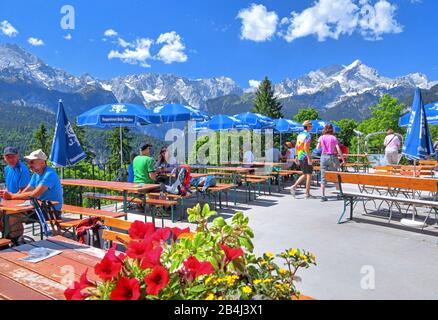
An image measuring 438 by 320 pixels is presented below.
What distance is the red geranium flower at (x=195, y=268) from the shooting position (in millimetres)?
1463

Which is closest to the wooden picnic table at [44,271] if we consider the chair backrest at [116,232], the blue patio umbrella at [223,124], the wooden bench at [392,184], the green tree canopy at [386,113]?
the chair backrest at [116,232]

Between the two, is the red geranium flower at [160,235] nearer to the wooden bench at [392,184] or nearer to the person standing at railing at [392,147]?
the wooden bench at [392,184]

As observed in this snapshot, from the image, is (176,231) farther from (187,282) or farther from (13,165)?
(13,165)

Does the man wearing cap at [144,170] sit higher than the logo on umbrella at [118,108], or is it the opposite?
the logo on umbrella at [118,108]

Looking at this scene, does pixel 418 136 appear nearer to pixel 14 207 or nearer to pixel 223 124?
pixel 223 124

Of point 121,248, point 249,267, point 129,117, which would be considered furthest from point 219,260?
point 129,117

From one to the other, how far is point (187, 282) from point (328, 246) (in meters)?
3.68

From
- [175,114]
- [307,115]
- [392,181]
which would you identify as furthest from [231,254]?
[307,115]

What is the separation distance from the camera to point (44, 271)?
226 centimetres

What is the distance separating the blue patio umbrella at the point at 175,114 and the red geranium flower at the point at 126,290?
7.72 m

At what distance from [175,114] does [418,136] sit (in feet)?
17.8

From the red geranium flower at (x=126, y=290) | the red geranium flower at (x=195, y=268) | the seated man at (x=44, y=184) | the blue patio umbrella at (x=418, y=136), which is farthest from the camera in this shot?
the blue patio umbrella at (x=418, y=136)

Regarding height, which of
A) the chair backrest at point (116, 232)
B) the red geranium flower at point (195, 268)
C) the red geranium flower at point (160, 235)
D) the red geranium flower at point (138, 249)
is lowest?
the chair backrest at point (116, 232)

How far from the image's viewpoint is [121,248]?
4648 mm
